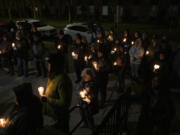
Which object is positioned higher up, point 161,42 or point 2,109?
point 161,42

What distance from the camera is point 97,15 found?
3425 cm

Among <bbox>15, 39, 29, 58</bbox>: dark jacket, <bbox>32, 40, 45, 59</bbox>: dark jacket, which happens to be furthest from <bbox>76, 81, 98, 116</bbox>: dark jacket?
<bbox>15, 39, 29, 58</bbox>: dark jacket

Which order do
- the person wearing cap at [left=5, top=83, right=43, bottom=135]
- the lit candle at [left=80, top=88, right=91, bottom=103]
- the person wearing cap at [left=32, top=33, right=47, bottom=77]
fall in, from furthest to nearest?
the person wearing cap at [left=32, top=33, right=47, bottom=77]
the lit candle at [left=80, top=88, right=91, bottom=103]
the person wearing cap at [left=5, top=83, right=43, bottom=135]

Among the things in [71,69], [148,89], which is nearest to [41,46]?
[71,69]

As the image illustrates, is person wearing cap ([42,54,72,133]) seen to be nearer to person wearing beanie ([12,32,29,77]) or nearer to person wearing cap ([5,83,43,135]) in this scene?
person wearing cap ([5,83,43,135])

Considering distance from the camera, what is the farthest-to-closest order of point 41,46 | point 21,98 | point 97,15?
1. point 97,15
2. point 41,46
3. point 21,98

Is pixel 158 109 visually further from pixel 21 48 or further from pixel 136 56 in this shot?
pixel 21 48

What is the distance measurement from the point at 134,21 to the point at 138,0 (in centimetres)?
1829

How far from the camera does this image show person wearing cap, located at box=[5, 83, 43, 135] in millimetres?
2584

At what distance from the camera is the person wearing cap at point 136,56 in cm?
666

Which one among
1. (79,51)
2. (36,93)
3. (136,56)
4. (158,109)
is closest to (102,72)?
(136,56)

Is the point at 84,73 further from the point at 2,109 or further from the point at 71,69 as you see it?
the point at 71,69

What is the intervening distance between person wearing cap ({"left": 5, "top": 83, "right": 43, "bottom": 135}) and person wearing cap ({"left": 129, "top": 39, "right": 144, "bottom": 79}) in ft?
15.6

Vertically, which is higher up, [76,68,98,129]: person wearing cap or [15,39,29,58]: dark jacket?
[15,39,29,58]: dark jacket
